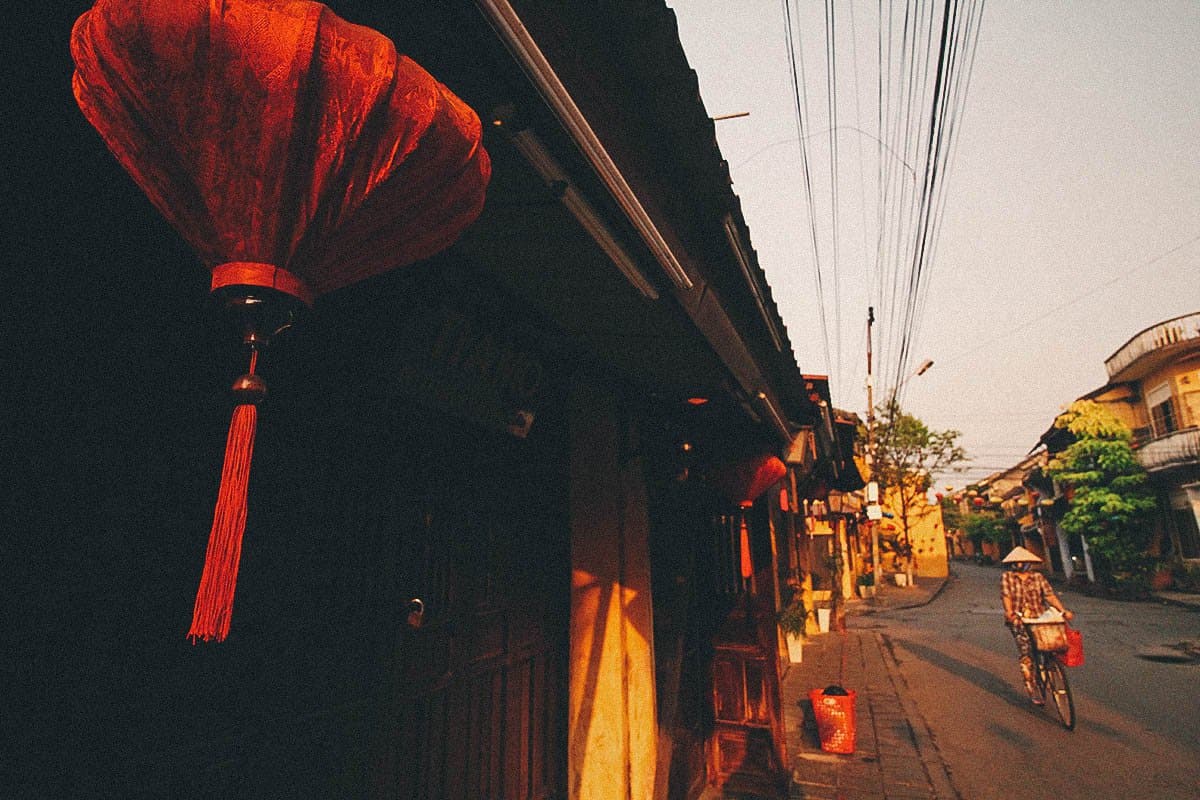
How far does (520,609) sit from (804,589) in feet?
36.8

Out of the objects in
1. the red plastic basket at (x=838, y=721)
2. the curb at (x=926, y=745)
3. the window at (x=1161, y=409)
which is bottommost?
the curb at (x=926, y=745)

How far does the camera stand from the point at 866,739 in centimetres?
745

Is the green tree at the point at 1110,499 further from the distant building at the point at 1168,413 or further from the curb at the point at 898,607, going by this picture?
the curb at the point at 898,607

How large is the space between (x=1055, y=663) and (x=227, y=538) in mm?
10440

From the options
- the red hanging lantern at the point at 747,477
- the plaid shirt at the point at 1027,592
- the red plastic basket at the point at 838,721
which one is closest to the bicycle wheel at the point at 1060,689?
the plaid shirt at the point at 1027,592

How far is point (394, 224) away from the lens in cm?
127

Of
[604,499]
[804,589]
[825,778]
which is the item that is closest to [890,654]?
[804,589]

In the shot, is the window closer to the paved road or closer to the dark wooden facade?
the paved road

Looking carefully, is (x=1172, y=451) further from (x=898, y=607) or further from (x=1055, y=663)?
(x=1055, y=663)

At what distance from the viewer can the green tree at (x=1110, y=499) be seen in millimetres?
23858

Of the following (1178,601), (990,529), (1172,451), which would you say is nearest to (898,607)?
(1178,601)

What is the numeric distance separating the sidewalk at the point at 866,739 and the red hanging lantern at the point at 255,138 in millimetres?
6660

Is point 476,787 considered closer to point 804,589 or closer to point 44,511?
point 44,511

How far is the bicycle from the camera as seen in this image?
302 inches
